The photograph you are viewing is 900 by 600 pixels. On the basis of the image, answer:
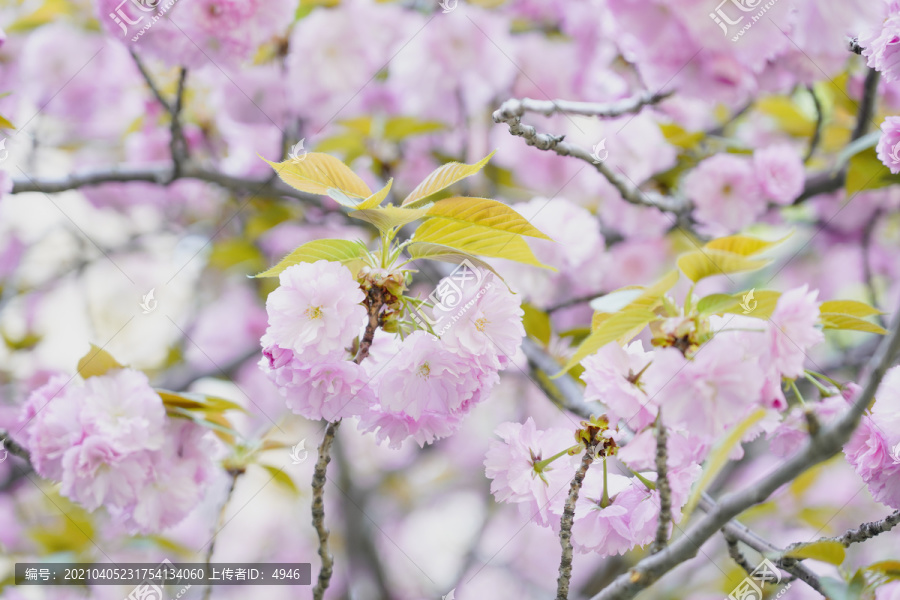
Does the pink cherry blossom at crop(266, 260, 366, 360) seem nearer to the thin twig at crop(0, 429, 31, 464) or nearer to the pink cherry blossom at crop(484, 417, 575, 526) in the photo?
the pink cherry blossom at crop(484, 417, 575, 526)

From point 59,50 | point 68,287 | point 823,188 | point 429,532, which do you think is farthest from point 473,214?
point 429,532

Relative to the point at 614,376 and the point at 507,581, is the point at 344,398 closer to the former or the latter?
the point at 614,376

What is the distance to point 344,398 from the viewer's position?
0.65 meters

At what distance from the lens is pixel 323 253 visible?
67 centimetres

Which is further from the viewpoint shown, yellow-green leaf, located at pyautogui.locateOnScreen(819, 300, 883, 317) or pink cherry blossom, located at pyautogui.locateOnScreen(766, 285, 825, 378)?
yellow-green leaf, located at pyautogui.locateOnScreen(819, 300, 883, 317)

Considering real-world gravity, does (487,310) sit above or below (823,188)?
below

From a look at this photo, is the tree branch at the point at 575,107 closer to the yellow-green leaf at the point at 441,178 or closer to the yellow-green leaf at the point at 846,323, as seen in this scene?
the yellow-green leaf at the point at 441,178

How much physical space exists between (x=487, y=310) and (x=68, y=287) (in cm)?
232

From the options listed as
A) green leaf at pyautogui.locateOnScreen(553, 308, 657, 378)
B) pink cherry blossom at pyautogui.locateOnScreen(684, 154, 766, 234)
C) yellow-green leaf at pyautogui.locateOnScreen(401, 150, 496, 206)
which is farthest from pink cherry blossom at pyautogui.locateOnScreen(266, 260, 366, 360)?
pink cherry blossom at pyautogui.locateOnScreen(684, 154, 766, 234)

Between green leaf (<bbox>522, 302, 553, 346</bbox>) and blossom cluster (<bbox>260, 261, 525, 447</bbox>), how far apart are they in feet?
1.43

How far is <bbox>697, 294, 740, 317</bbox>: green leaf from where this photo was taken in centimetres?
56

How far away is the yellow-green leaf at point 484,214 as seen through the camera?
628 mm
